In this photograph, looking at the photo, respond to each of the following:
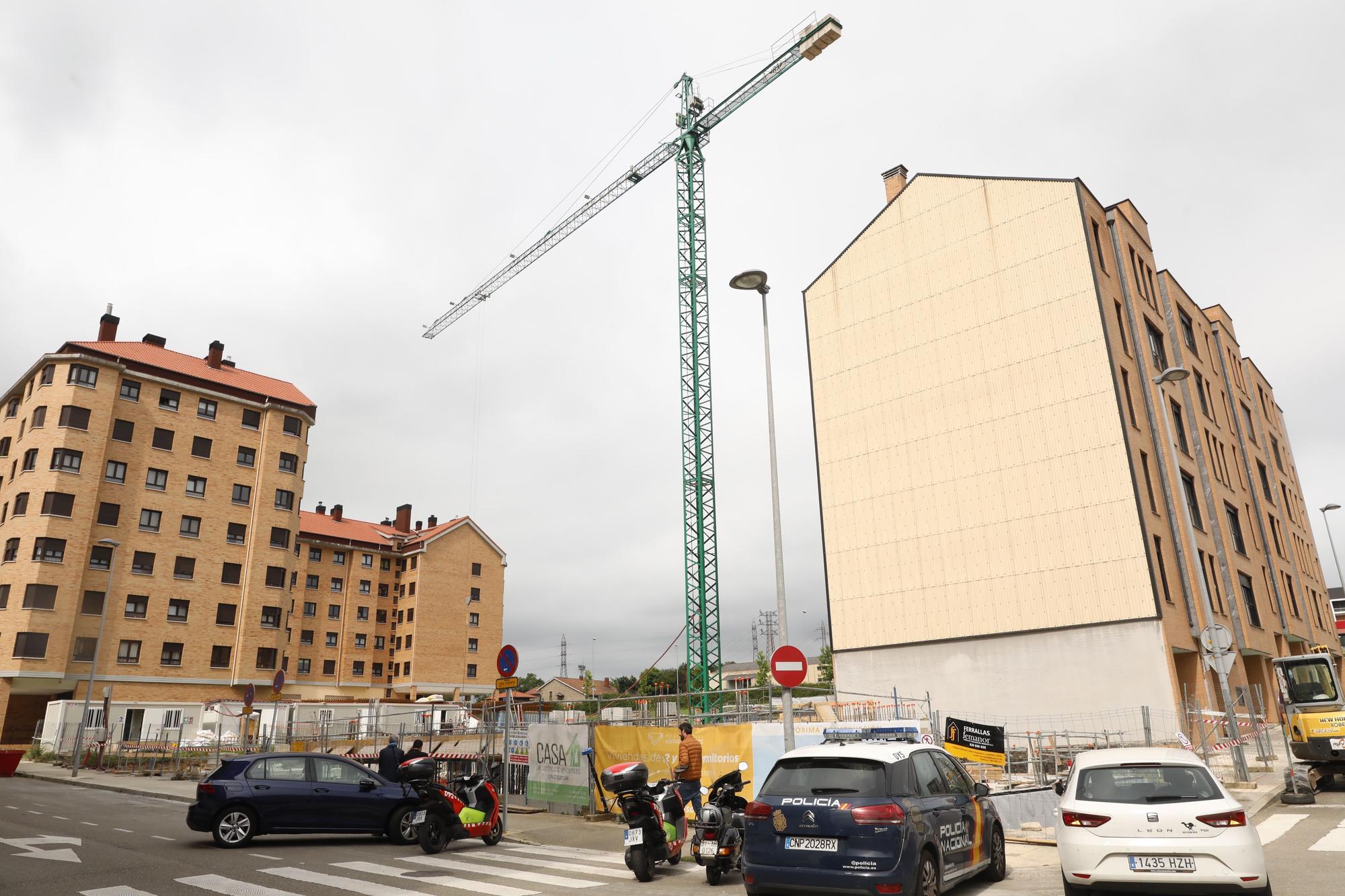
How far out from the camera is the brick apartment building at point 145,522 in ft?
141

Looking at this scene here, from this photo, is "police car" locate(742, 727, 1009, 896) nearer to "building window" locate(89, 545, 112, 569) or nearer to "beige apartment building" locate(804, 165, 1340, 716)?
"beige apartment building" locate(804, 165, 1340, 716)

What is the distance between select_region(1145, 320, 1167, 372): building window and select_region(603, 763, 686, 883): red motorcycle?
32.1 meters

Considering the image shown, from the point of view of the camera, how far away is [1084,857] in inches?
285

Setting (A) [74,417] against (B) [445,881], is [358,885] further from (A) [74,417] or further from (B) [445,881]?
(A) [74,417]

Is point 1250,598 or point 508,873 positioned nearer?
point 508,873

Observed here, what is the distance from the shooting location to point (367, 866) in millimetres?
10531

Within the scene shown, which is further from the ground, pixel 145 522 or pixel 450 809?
pixel 145 522

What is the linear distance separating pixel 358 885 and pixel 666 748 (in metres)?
6.25

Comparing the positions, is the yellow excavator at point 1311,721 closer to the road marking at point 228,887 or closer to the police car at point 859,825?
the police car at point 859,825

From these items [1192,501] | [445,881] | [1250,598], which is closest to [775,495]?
[445,881]

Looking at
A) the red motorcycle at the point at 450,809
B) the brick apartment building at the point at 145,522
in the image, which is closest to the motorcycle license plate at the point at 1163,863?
the red motorcycle at the point at 450,809

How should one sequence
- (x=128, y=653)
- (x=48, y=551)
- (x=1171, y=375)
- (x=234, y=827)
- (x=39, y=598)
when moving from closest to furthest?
(x=234, y=827) < (x=1171, y=375) < (x=39, y=598) < (x=48, y=551) < (x=128, y=653)

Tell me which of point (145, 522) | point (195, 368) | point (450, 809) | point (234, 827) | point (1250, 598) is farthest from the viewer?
point (195, 368)

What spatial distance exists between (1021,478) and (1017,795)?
66.7 feet
